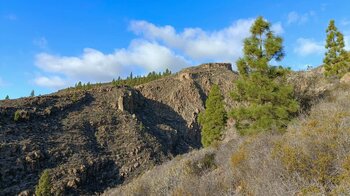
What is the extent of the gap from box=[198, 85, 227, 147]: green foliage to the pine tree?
1763 centimetres

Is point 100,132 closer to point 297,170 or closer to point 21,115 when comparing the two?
point 21,115

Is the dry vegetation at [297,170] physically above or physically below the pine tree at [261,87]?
below

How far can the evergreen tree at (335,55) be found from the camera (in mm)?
38406

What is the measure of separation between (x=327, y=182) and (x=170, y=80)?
105396 mm

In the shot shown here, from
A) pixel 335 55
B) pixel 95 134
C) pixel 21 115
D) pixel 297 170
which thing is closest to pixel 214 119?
pixel 335 55

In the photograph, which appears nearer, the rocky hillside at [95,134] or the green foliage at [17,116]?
the rocky hillside at [95,134]

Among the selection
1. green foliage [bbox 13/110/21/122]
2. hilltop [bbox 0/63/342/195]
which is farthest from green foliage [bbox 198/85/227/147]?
green foliage [bbox 13/110/21/122]

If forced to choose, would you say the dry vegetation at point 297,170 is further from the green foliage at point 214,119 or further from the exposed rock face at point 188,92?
the exposed rock face at point 188,92

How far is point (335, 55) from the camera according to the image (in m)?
39.3

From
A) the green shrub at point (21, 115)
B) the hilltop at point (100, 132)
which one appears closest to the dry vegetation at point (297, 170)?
the hilltop at point (100, 132)

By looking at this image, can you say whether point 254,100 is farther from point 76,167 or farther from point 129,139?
point 129,139

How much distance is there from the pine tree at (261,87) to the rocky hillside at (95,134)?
3288 cm

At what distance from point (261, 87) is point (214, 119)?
20.2 m

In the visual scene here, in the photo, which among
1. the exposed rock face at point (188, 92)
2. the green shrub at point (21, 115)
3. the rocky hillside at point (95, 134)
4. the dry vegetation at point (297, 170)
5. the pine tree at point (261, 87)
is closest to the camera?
the dry vegetation at point (297, 170)
